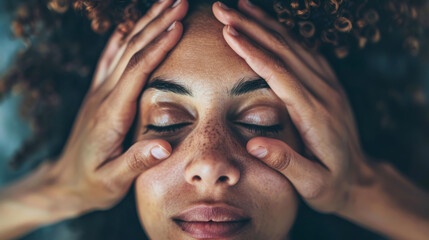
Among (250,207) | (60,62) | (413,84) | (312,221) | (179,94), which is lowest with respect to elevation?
(312,221)

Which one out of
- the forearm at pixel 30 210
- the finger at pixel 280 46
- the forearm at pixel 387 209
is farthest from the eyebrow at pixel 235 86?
the forearm at pixel 30 210

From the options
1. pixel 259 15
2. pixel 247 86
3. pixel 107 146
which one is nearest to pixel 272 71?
pixel 247 86

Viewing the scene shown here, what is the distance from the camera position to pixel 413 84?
156cm

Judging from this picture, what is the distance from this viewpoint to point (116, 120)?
1090mm

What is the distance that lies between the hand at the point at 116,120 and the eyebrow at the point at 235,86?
0.07 m

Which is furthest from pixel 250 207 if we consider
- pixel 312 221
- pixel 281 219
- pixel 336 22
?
pixel 336 22

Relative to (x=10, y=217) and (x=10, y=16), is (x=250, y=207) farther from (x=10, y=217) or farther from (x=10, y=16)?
(x=10, y=16)

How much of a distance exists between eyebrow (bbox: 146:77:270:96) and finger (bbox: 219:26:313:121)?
0.02 meters

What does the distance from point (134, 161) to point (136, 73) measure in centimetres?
24

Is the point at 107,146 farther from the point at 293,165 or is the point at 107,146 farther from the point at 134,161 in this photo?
the point at 293,165

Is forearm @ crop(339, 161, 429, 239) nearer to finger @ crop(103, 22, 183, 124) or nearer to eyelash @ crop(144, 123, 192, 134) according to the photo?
eyelash @ crop(144, 123, 192, 134)

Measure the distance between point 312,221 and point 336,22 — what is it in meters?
0.66

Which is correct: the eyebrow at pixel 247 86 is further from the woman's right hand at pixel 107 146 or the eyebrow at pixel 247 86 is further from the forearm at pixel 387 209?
the forearm at pixel 387 209

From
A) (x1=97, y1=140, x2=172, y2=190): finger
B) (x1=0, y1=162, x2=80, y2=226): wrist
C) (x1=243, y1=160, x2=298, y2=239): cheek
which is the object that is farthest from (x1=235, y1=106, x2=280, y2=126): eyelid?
(x1=0, y1=162, x2=80, y2=226): wrist
